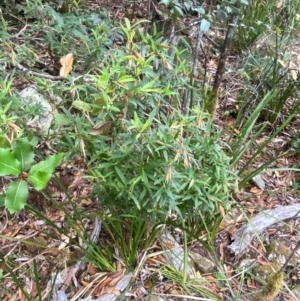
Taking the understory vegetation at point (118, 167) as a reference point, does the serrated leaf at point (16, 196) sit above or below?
above

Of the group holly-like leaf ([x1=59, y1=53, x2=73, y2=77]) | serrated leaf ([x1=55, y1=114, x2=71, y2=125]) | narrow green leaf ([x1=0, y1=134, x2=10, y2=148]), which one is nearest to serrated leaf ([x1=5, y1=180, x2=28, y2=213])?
narrow green leaf ([x1=0, y1=134, x2=10, y2=148])

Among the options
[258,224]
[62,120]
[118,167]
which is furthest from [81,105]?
[258,224]

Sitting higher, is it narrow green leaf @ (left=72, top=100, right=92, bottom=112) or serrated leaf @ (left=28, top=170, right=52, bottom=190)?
serrated leaf @ (left=28, top=170, right=52, bottom=190)

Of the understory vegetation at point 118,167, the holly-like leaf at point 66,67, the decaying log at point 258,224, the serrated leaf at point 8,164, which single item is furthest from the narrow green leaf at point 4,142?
the decaying log at point 258,224

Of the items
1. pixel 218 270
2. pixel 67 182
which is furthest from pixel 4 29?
pixel 218 270

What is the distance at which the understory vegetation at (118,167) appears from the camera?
51.4 inches

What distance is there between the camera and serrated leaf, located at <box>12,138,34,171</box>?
2.87 feet

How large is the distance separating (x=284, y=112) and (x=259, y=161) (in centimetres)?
47

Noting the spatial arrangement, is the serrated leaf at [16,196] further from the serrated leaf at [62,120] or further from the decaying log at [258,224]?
the decaying log at [258,224]

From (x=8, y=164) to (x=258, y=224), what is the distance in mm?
1572

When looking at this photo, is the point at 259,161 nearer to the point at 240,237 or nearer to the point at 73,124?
the point at 240,237

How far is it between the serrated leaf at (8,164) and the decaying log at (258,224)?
136 cm

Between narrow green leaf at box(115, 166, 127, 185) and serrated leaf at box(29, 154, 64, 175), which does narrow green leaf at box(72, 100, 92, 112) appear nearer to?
narrow green leaf at box(115, 166, 127, 185)

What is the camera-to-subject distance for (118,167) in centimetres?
136
